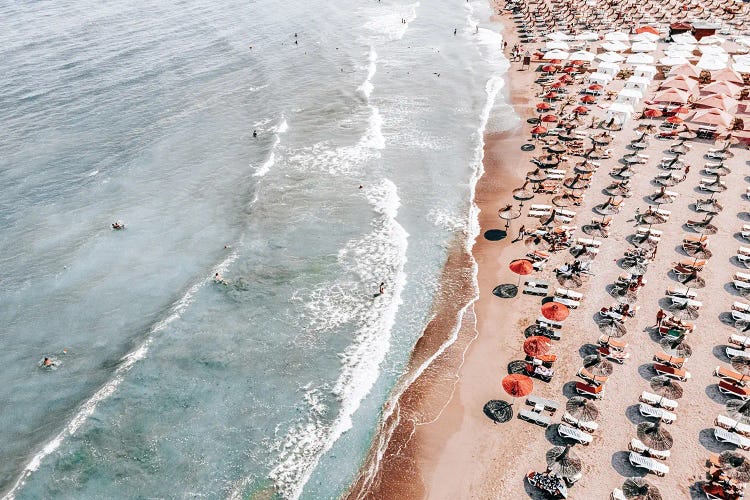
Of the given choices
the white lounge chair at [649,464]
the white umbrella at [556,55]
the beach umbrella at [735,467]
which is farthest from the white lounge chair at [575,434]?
the white umbrella at [556,55]

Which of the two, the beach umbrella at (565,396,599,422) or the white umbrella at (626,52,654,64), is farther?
the white umbrella at (626,52,654,64)

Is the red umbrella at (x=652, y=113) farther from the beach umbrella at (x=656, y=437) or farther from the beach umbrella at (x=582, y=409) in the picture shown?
the beach umbrella at (x=656, y=437)

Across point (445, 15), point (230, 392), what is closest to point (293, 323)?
point (230, 392)

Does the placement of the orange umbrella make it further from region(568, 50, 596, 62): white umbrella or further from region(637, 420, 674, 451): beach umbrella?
region(568, 50, 596, 62): white umbrella

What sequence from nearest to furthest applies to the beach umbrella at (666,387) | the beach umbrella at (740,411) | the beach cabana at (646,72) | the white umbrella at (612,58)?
1. the beach umbrella at (740,411)
2. the beach umbrella at (666,387)
3. the beach cabana at (646,72)
4. the white umbrella at (612,58)

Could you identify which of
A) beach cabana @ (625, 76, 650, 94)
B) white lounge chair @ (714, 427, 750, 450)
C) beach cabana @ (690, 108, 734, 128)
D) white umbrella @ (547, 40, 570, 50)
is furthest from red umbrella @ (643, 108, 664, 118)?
white lounge chair @ (714, 427, 750, 450)

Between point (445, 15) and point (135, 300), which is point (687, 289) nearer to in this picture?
point (135, 300)
